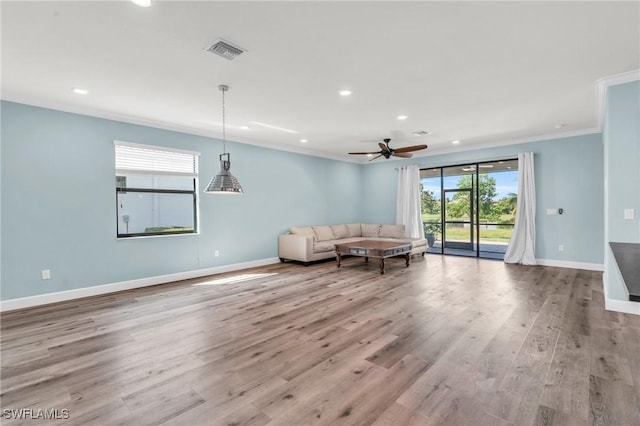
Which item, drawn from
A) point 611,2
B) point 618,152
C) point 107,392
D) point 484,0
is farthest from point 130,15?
point 618,152

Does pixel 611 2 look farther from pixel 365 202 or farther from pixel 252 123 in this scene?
pixel 365 202

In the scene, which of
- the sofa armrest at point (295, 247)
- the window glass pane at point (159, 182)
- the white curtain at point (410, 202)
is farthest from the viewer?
the white curtain at point (410, 202)

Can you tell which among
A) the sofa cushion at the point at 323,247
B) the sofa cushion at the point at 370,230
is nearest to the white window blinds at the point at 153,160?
the sofa cushion at the point at 323,247

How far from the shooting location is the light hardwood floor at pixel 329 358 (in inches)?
75.2

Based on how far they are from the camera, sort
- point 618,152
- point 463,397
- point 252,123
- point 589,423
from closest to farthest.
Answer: point 589,423
point 463,397
point 618,152
point 252,123

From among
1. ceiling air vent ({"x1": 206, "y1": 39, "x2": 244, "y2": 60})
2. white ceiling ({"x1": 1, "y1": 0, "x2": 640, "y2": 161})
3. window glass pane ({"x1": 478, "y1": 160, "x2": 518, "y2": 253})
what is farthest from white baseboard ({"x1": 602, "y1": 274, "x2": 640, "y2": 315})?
ceiling air vent ({"x1": 206, "y1": 39, "x2": 244, "y2": 60})

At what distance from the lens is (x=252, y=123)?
532 centimetres

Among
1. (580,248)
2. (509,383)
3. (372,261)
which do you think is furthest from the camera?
(372,261)

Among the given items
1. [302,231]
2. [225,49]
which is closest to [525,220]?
[302,231]

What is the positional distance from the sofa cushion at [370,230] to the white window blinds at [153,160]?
5.02m

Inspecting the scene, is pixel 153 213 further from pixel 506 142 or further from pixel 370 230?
pixel 506 142

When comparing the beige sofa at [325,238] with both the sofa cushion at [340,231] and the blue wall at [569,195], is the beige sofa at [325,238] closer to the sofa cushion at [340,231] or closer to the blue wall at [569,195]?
the sofa cushion at [340,231]

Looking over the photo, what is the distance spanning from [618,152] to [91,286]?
732 centimetres

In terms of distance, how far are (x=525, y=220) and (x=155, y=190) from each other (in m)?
7.55
